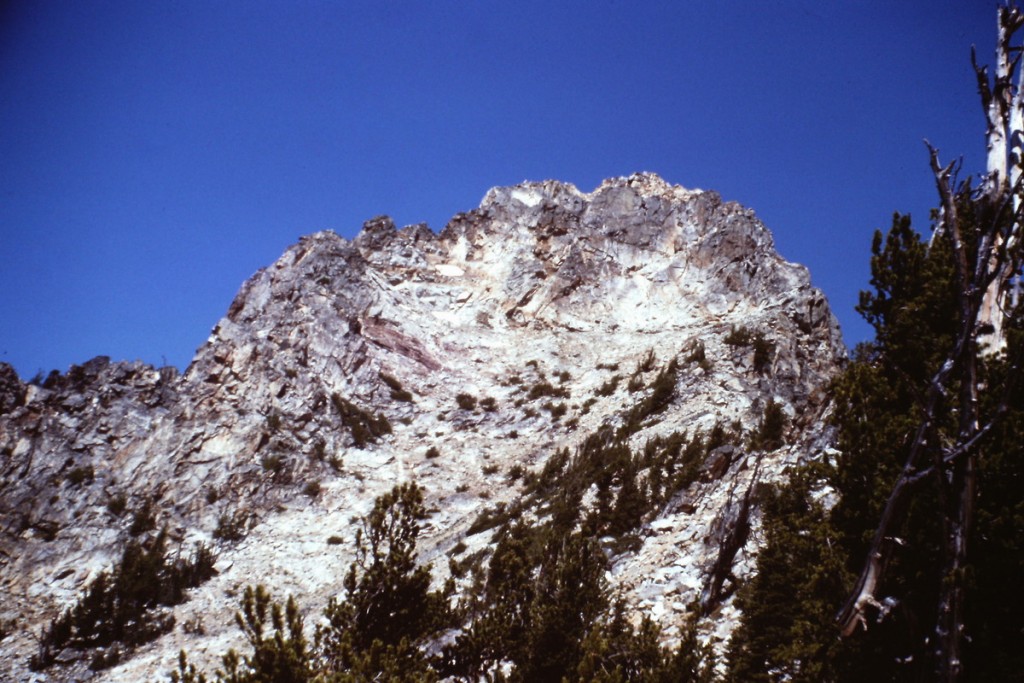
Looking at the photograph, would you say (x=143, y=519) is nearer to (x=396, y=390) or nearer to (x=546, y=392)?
(x=396, y=390)

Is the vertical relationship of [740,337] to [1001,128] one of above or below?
above

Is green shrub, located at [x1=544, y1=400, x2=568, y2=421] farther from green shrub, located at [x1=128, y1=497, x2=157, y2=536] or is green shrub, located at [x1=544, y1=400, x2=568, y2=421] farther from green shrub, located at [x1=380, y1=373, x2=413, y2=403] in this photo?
green shrub, located at [x1=128, y1=497, x2=157, y2=536]

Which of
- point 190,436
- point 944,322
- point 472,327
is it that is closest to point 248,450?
point 190,436

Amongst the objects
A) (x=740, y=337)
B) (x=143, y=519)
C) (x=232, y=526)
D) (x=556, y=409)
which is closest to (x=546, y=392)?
(x=556, y=409)

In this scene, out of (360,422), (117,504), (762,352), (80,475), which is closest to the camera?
(117,504)

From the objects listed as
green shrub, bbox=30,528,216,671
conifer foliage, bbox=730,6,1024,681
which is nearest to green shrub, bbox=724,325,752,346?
conifer foliage, bbox=730,6,1024,681

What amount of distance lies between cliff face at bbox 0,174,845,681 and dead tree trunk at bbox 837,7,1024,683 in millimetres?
7636

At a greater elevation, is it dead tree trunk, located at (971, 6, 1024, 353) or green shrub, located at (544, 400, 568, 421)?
green shrub, located at (544, 400, 568, 421)

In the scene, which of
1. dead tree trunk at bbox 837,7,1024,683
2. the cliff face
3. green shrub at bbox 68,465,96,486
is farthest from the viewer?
green shrub at bbox 68,465,96,486

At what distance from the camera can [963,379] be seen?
5.94 metres

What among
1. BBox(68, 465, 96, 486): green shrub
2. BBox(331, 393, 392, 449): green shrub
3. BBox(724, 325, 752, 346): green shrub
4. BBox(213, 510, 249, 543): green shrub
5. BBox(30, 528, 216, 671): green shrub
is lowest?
BBox(30, 528, 216, 671): green shrub

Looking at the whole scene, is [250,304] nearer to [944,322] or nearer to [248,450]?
[248,450]

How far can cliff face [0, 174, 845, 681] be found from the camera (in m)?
20.7

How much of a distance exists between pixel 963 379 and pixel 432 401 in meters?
36.4
